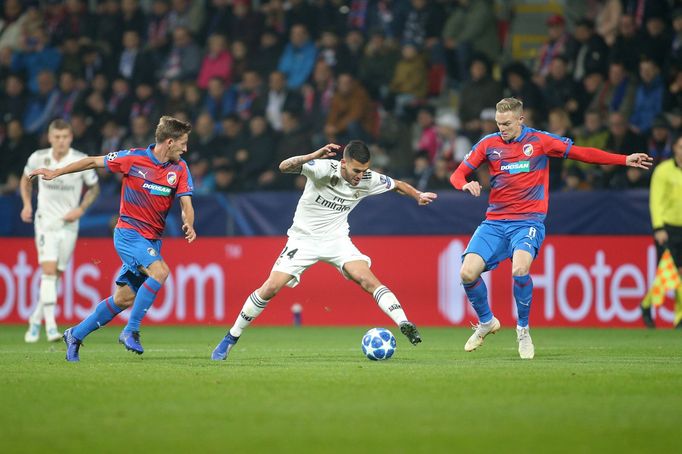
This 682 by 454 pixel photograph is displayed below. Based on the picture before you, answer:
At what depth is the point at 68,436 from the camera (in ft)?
21.6

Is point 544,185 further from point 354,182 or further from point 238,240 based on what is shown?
point 238,240

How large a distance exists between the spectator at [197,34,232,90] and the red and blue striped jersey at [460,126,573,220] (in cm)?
1156

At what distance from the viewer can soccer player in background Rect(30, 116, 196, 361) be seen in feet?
37.1

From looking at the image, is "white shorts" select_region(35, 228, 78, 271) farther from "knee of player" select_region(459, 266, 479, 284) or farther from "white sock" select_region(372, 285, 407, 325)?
"knee of player" select_region(459, 266, 479, 284)

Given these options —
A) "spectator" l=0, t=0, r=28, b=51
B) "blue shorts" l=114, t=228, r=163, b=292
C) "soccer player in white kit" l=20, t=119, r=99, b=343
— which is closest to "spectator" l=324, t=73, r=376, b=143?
"soccer player in white kit" l=20, t=119, r=99, b=343

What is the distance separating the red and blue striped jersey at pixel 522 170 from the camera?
1180cm

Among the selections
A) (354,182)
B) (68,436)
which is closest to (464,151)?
(354,182)

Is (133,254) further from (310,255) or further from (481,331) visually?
(481,331)

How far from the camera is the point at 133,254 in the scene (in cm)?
1138

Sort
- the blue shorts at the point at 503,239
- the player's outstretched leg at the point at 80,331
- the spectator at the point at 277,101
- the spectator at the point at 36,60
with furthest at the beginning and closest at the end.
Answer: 1. the spectator at the point at 36,60
2. the spectator at the point at 277,101
3. the blue shorts at the point at 503,239
4. the player's outstretched leg at the point at 80,331

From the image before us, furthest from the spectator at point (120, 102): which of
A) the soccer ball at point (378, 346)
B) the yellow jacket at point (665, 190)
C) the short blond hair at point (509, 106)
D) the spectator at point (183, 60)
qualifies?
the soccer ball at point (378, 346)

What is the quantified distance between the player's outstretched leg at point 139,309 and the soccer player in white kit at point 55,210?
3.71 m

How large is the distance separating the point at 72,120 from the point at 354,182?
12.2 m

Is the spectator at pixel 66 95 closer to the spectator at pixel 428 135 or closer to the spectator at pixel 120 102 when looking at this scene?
the spectator at pixel 120 102
